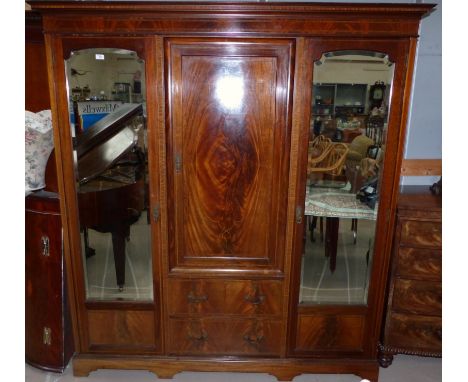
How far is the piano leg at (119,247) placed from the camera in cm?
200

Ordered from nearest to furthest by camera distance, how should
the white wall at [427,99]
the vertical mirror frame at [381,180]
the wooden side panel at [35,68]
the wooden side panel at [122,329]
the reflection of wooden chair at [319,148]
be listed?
the vertical mirror frame at [381,180]
the reflection of wooden chair at [319,148]
the wooden side panel at [35,68]
the wooden side panel at [122,329]
the white wall at [427,99]

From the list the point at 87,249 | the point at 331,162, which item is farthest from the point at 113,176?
the point at 331,162

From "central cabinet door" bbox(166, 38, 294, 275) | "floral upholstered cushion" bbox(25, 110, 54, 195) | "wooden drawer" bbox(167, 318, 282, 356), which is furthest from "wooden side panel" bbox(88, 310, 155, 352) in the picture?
"floral upholstered cushion" bbox(25, 110, 54, 195)

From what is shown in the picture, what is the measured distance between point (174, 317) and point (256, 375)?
1.98 ft

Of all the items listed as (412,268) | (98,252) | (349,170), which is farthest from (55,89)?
(412,268)

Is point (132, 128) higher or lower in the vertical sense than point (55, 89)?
lower

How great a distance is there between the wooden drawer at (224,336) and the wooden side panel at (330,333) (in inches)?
5.4

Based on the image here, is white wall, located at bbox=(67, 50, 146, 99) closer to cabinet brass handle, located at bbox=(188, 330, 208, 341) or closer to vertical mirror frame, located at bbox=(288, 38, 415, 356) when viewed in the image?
vertical mirror frame, located at bbox=(288, 38, 415, 356)

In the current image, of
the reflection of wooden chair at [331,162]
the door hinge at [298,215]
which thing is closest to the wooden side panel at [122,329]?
the door hinge at [298,215]

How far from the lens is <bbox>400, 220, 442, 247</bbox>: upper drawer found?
2.00 m

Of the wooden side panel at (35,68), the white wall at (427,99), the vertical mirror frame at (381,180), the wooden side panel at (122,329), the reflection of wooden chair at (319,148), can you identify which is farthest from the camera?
the white wall at (427,99)

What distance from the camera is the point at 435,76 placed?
2314 mm

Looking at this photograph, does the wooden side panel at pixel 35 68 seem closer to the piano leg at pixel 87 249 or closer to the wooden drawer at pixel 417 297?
the piano leg at pixel 87 249

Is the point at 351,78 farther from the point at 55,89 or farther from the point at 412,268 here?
the point at 55,89
